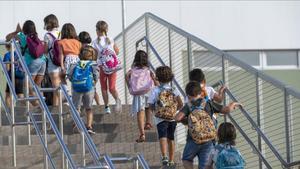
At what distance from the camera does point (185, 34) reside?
58.0ft

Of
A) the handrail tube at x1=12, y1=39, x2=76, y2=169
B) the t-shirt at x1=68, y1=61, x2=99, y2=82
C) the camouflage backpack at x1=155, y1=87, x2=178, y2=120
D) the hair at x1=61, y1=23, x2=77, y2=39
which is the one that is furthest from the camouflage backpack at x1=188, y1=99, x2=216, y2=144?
the hair at x1=61, y1=23, x2=77, y2=39

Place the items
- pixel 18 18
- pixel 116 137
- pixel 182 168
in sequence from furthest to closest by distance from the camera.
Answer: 1. pixel 18 18
2. pixel 116 137
3. pixel 182 168

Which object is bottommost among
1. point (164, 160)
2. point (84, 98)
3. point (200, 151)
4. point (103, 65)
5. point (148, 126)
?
point (164, 160)

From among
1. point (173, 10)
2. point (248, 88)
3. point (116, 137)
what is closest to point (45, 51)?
point (116, 137)

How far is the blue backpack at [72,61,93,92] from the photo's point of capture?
55.8ft

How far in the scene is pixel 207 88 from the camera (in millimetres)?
15695

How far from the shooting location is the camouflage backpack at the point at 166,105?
15945mm

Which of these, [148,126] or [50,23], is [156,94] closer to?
[148,126]

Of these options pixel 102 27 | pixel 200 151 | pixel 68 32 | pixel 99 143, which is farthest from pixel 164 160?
pixel 102 27

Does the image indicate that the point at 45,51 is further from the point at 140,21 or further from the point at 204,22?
the point at 204,22

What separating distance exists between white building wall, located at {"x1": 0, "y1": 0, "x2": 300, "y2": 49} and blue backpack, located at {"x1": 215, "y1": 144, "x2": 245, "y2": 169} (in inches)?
310

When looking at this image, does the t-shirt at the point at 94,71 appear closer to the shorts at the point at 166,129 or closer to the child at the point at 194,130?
the shorts at the point at 166,129

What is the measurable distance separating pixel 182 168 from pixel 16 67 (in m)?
3.29

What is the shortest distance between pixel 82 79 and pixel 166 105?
1556 millimetres
